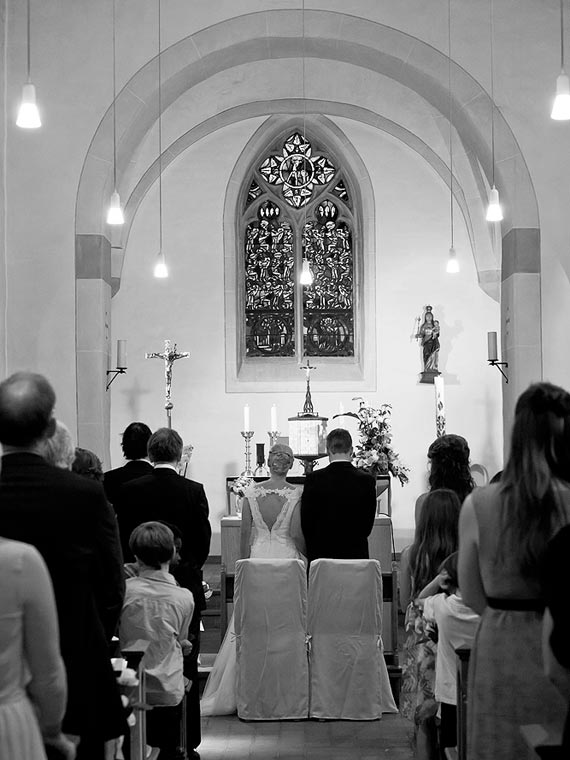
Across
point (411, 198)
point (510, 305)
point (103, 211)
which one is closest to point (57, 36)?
point (103, 211)

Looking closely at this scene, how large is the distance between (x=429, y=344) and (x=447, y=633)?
9.20m

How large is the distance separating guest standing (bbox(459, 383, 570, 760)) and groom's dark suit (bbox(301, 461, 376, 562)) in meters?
2.70

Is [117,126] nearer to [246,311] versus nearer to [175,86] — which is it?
[175,86]

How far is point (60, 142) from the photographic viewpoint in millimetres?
9344

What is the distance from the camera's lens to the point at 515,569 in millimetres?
2717

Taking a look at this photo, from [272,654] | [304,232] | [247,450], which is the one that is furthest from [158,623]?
[304,232]

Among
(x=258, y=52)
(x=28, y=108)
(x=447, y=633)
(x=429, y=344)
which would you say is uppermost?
(x=258, y=52)

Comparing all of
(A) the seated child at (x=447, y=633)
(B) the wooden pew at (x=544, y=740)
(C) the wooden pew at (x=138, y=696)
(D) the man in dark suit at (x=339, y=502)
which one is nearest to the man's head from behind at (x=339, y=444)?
(D) the man in dark suit at (x=339, y=502)

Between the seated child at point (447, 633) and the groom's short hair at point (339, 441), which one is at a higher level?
the groom's short hair at point (339, 441)

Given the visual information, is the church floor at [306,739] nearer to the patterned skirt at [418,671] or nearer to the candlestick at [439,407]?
the patterned skirt at [418,671]

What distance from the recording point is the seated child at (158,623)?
13.2 feet

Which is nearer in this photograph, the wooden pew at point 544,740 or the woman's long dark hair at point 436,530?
the wooden pew at point 544,740

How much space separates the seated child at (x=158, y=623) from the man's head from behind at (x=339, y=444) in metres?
1.55

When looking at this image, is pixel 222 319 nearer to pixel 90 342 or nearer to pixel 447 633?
pixel 90 342
